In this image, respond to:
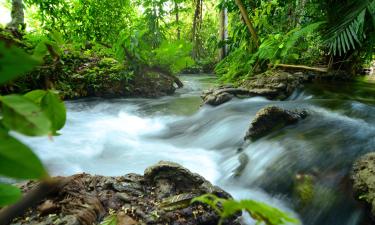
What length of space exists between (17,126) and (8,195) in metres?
0.08

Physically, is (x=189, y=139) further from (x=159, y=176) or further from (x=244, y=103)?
(x=159, y=176)

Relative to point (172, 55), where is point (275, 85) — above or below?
below

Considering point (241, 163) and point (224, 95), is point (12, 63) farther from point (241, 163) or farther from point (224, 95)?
point (224, 95)

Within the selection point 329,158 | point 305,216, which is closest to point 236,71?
point 329,158

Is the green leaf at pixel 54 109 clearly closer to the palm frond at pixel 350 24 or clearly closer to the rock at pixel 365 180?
the rock at pixel 365 180

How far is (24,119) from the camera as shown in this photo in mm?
317

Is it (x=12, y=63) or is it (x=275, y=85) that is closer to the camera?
(x=12, y=63)

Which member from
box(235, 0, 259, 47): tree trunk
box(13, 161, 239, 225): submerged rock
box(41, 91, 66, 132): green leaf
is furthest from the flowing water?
box(41, 91, 66, 132): green leaf

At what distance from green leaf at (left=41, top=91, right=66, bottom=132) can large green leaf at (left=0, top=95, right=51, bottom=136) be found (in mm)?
95

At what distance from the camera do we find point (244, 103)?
202 inches

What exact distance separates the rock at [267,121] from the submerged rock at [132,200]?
5.16 ft

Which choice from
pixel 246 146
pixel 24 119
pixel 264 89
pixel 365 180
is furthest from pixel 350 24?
pixel 24 119

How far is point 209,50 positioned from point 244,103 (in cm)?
1341

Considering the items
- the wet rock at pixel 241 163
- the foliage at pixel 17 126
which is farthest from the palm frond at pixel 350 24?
the foliage at pixel 17 126
